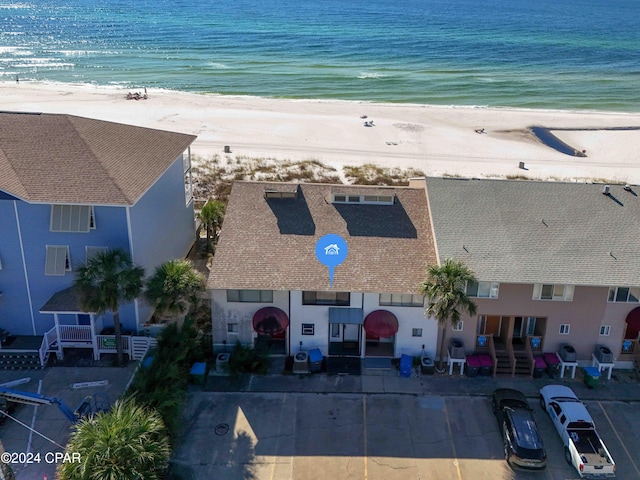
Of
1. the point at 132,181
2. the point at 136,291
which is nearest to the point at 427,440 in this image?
the point at 136,291

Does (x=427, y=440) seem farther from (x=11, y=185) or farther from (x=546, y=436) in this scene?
(x=11, y=185)

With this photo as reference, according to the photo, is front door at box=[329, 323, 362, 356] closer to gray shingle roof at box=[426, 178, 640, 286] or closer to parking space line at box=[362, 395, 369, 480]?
parking space line at box=[362, 395, 369, 480]

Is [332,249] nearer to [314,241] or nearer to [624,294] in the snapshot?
[314,241]

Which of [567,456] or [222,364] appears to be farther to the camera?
[222,364]

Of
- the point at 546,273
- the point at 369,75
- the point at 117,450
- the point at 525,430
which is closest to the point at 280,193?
the point at 546,273

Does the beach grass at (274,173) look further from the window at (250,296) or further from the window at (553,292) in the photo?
the window at (553,292)

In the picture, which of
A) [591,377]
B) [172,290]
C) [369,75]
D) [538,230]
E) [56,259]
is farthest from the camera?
[369,75]

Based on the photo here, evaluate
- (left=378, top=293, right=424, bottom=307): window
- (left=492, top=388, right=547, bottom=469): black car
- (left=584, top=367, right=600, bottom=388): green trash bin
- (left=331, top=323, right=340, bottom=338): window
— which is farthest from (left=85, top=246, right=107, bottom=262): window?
(left=584, top=367, right=600, bottom=388): green trash bin
